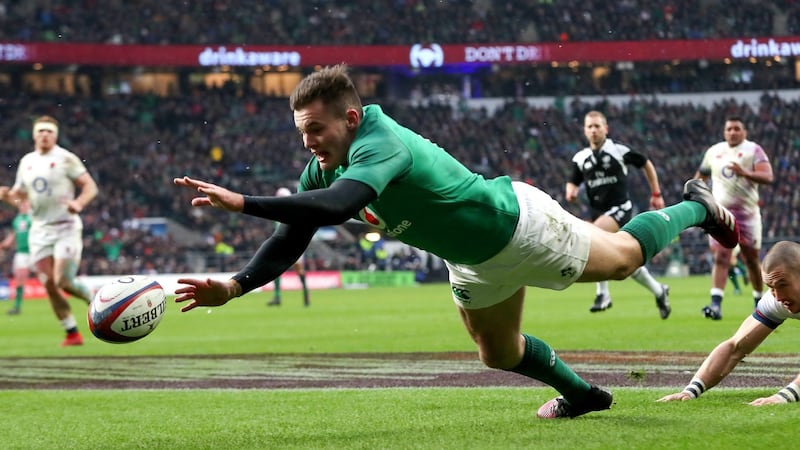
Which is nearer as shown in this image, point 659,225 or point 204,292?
point 204,292

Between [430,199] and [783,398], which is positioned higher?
[430,199]

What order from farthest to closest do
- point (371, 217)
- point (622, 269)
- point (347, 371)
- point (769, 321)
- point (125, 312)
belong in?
1. point (347, 371)
2. point (769, 321)
3. point (125, 312)
4. point (622, 269)
5. point (371, 217)

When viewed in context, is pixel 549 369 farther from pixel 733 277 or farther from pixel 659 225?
pixel 733 277

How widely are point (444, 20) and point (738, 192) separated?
4167 cm

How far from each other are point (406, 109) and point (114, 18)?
45.6 ft

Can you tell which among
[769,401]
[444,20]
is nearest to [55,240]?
[769,401]

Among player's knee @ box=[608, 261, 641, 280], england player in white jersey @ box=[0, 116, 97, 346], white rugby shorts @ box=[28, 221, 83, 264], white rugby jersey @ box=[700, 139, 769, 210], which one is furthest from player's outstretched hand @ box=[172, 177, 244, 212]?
white rugby jersey @ box=[700, 139, 769, 210]

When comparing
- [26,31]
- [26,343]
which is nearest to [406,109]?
[26,31]

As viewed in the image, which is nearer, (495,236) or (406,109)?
(495,236)

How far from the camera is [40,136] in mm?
14164

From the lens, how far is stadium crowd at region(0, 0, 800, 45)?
52.9 meters

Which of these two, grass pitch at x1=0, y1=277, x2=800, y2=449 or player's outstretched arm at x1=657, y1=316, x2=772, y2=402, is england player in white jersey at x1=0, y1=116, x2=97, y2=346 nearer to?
grass pitch at x1=0, y1=277, x2=800, y2=449

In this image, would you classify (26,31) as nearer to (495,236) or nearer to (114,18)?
(114,18)

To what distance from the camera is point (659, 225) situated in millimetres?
6203
